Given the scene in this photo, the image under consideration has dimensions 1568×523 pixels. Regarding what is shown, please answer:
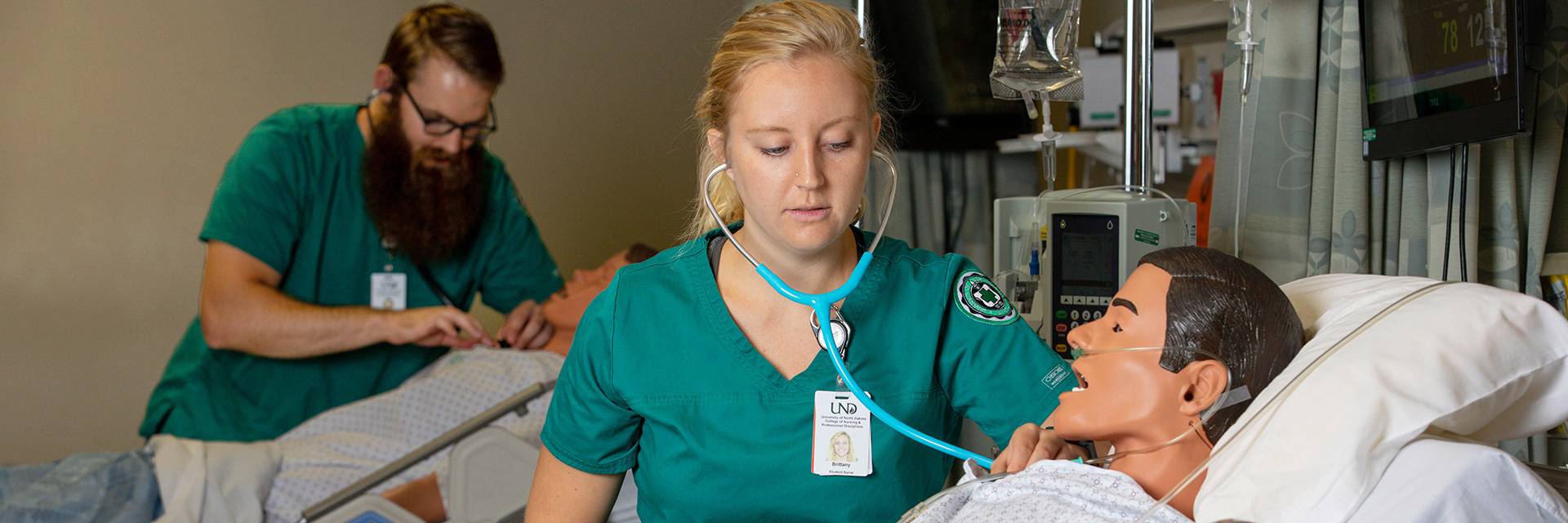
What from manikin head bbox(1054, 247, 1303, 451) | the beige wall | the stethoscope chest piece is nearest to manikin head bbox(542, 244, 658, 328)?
the beige wall

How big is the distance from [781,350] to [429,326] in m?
2.03

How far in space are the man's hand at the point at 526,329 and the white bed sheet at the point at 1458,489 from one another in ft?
8.86

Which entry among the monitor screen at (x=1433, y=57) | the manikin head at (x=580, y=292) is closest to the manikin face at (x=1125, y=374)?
the monitor screen at (x=1433, y=57)

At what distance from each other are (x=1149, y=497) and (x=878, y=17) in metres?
2.21

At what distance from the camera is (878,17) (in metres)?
3.23

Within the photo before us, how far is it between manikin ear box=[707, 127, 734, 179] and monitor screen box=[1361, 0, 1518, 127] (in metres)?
1.11

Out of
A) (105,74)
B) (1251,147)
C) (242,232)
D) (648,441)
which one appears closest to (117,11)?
(105,74)

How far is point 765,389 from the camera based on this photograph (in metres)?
1.48

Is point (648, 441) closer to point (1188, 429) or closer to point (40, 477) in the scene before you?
point (1188, 429)

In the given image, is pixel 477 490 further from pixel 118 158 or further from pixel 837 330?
pixel 837 330

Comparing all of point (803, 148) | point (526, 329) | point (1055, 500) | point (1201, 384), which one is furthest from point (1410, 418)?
point (526, 329)

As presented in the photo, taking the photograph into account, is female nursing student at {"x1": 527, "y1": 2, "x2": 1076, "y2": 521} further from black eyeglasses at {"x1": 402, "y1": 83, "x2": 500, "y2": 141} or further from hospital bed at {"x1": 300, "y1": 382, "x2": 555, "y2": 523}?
black eyeglasses at {"x1": 402, "y1": 83, "x2": 500, "y2": 141}

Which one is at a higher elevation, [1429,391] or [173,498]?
[1429,391]

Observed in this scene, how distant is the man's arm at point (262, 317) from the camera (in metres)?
3.14
